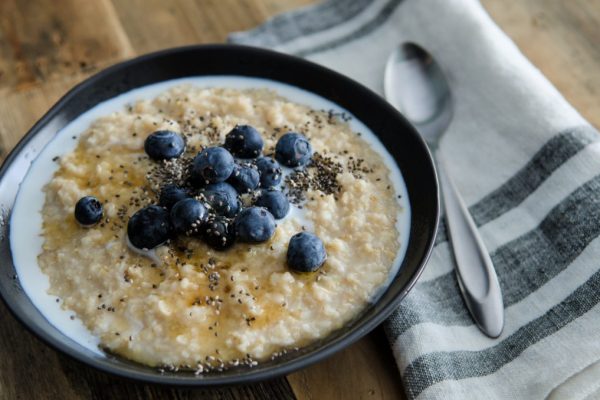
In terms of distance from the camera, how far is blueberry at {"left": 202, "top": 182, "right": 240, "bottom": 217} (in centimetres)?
213

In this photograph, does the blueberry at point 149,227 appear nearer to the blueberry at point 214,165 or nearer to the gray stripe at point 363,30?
the blueberry at point 214,165

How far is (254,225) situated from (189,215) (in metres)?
0.19

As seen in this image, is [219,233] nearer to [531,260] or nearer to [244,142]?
[244,142]

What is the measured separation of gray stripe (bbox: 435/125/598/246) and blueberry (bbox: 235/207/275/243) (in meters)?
0.81

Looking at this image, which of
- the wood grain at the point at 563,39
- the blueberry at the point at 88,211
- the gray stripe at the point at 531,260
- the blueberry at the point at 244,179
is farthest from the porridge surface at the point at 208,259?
the wood grain at the point at 563,39

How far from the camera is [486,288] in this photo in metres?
2.40

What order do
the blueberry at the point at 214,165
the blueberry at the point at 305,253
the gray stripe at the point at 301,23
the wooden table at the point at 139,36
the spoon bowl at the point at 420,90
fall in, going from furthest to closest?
the gray stripe at the point at 301,23 < the wooden table at the point at 139,36 < the spoon bowl at the point at 420,90 < the blueberry at the point at 214,165 < the blueberry at the point at 305,253

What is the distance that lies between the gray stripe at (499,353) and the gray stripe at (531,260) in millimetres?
120

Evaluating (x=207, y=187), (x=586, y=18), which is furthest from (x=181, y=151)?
(x=586, y=18)

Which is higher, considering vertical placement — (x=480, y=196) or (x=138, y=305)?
(x=480, y=196)

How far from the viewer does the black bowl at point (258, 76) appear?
1896 millimetres

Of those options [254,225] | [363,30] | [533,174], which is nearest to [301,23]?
[363,30]

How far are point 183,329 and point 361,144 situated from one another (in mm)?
978

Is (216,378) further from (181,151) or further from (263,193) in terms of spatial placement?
(181,151)
